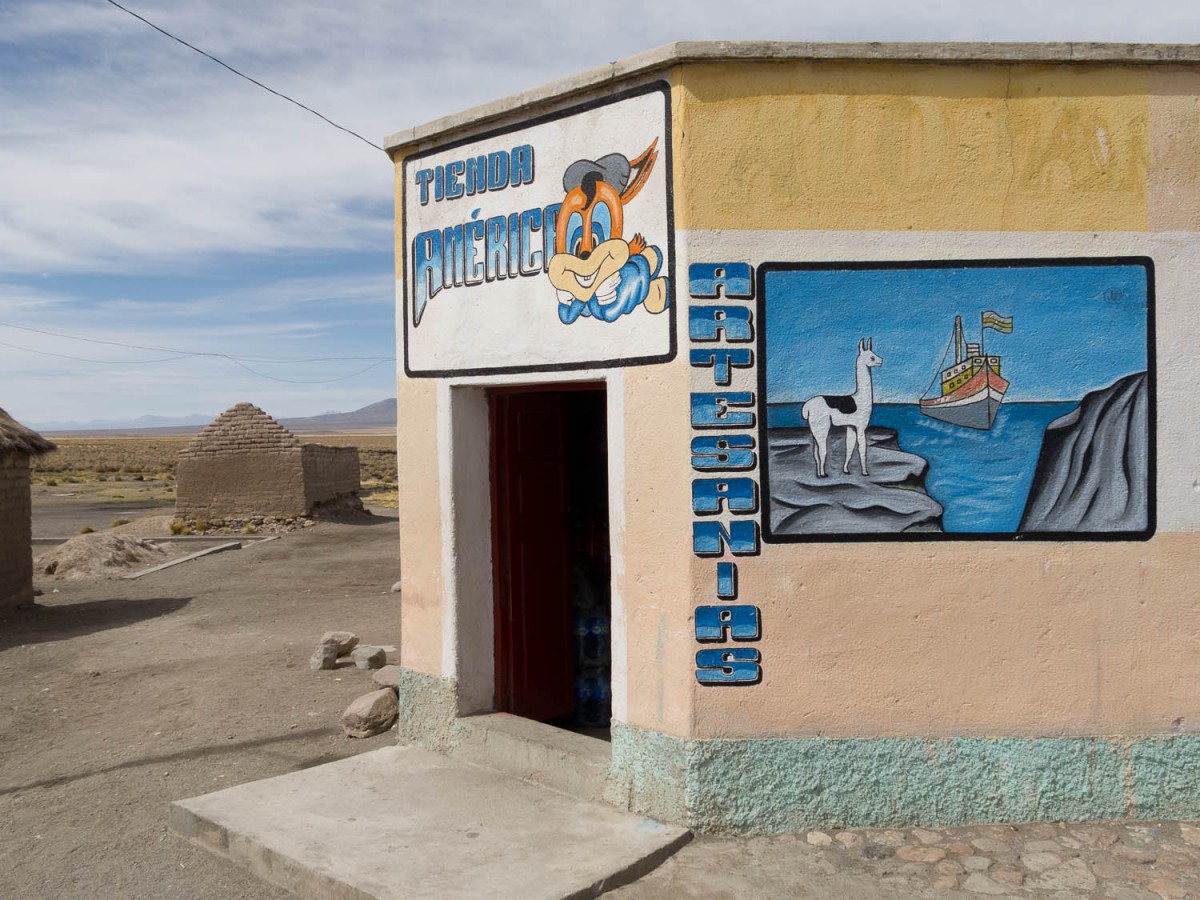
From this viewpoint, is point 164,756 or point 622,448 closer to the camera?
point 622,448

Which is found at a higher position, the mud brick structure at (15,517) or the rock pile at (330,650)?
the mud brick structure at (15,517)

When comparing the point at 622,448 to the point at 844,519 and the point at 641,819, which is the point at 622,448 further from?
the point at 641,819

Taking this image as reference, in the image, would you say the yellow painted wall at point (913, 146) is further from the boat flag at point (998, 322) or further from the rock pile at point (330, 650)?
the rock pile at point (330, 650)

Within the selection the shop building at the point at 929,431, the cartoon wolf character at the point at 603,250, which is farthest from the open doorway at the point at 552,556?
the shop building at the point at 929,431

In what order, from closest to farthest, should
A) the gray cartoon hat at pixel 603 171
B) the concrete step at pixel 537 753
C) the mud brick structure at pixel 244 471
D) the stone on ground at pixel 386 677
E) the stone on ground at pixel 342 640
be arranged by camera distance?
1. the gray cartoon hat at pixel 603 171
2. the concrete step at pixel 537 753
3. the stone on ground at pixel 386 677
4. the stone on ground at pixel 342 640
5. the mud brick structure at pixel 244 471

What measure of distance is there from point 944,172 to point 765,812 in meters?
3.24

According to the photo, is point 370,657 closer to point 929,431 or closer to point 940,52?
point 929,431

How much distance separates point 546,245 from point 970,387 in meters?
2.35

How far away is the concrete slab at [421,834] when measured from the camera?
434 cm

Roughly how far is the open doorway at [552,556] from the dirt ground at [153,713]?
1114 mm

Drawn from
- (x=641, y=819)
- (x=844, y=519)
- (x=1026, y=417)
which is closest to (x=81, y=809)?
(x=641, y=819)

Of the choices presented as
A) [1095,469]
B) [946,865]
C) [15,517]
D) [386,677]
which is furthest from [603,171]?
[15,517]

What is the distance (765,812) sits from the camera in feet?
15.8

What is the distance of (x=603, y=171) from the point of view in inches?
204
